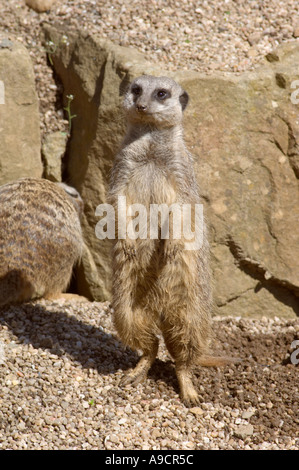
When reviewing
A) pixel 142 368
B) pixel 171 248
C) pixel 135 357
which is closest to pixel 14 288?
pixel 135 357

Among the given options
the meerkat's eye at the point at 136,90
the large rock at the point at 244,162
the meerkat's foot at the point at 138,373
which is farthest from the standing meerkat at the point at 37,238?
the meerkat's eye at the point at 136,90

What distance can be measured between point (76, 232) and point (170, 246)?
1.67 m

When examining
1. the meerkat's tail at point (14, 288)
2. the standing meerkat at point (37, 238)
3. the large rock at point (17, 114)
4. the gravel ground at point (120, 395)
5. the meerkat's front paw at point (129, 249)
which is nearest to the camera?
the gravel ground at point (120, 395)

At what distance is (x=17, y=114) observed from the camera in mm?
4977

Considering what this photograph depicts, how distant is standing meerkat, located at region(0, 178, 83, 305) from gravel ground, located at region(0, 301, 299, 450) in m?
0.39

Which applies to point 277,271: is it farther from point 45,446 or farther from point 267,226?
point 45,446

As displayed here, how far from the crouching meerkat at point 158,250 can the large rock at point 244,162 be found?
39.6 inches

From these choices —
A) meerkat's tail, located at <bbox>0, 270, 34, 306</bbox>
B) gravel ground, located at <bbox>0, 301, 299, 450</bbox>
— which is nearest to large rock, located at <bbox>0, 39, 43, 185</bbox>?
meerkat's tail, located at <bbox>0, 270, 34, 306</bbox>

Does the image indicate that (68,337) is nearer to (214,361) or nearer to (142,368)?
(142,368)

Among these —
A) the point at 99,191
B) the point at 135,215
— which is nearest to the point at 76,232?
the point at 99,191

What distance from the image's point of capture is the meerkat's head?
329 centimetres

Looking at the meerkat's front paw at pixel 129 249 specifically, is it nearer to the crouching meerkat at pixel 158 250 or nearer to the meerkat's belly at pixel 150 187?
the crouching meerkat at pixel 158 250

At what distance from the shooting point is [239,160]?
4469 millimetres

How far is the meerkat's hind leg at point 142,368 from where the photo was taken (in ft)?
11.5
